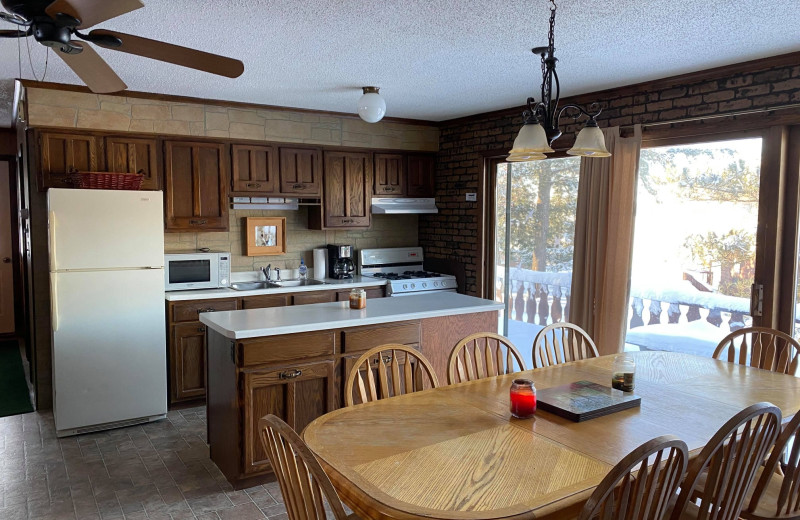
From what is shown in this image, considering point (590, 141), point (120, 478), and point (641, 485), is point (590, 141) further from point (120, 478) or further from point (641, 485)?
point (120, 478)

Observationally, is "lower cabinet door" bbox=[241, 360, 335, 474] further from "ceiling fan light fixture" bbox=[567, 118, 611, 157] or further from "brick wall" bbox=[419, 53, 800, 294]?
"brick wall" bbox=[419, 53, 800, 294]

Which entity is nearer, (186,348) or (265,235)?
(186,348)

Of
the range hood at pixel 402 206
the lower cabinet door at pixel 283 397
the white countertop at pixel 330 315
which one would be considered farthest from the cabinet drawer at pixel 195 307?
the range hood at pixel 402 206

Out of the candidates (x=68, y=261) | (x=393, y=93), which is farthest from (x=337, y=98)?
(x=68, y=261)

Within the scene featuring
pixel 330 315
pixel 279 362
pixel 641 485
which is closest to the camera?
pixel 641 485

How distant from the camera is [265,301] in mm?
4750

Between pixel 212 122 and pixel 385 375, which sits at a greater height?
pixel 212 122

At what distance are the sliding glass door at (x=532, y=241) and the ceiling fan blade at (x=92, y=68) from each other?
3.44 meters

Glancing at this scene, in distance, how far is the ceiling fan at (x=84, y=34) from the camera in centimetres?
163

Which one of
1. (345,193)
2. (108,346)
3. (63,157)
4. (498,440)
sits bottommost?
(108,346)

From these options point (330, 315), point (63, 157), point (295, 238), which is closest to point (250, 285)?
point (295, 238)

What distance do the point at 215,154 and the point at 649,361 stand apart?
363cm

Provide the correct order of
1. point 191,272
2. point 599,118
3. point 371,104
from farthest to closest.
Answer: point 191,272 → point 599,118 → point 371,104

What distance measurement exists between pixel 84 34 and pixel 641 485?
2.09m
